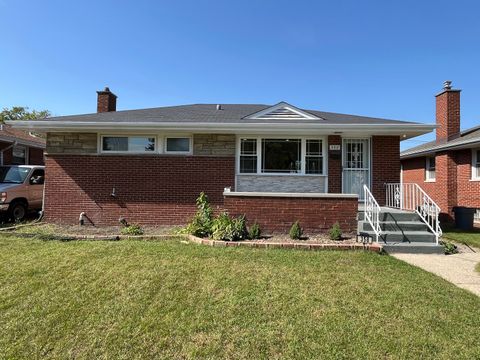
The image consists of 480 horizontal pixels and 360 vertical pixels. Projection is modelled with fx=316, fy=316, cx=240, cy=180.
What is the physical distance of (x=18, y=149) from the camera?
15977mm

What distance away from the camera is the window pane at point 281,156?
9.81 metres

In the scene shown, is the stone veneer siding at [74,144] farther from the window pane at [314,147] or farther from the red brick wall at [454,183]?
the red brick wall at [454,183]

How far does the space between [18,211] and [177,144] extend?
5.72 m

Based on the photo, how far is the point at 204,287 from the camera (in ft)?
14.2

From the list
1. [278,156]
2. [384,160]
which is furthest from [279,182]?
[384,160]

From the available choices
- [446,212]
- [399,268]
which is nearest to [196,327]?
[399,268]

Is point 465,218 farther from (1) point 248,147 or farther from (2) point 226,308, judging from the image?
(2) point 226,308

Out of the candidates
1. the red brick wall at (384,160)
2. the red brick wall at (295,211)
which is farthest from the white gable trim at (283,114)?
the red brick wall at (295,211)

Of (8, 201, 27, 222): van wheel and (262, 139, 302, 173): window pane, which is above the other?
(262, 139, 302, 173): window pane

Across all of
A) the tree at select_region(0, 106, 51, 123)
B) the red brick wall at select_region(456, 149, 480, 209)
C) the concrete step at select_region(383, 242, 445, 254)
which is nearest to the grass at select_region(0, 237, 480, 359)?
the concrete step at select_region(383, 242, 445, 254)

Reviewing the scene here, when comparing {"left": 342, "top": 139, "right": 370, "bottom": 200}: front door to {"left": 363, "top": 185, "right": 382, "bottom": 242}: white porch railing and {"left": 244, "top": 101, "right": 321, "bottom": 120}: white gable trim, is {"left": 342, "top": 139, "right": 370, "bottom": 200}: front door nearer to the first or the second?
{"left": 244, "top": 101, "right": 321, "bottom": 120}: white gable trim

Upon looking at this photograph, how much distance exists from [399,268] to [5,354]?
5.43 meters

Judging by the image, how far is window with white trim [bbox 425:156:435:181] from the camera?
51.6 feet

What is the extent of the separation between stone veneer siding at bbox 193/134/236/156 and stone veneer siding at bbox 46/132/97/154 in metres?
3.17
